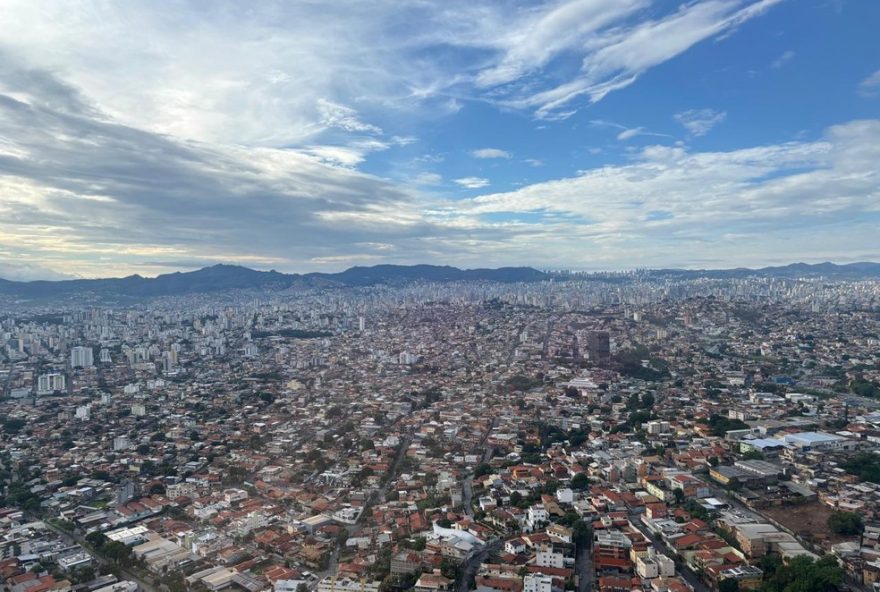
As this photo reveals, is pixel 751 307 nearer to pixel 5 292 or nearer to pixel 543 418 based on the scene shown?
pixel 543 418

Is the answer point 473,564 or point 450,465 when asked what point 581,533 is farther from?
point 450,465

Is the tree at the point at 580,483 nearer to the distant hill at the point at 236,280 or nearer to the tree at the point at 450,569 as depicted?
the tree at the point at 450,569

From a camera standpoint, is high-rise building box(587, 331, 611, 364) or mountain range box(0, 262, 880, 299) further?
mountain range box(0, 262, 880, 299)

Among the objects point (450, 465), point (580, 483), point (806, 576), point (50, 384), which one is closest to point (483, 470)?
point (450, 465)

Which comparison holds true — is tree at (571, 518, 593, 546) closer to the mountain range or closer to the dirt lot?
the dirt lot

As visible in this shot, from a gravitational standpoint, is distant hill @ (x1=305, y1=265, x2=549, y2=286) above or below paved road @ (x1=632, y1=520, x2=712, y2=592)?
above

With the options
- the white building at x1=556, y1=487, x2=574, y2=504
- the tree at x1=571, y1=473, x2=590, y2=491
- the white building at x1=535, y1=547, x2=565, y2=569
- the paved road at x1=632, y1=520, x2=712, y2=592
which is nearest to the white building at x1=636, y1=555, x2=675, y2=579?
the paved road at x1=632, y1=520, x2=712, y2=592

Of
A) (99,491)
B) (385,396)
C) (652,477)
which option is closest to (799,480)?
(652,477)
